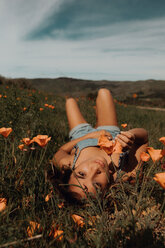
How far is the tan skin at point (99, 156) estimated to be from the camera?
167cm

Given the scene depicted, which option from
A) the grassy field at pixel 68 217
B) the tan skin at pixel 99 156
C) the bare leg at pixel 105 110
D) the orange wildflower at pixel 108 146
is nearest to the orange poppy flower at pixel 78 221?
the grassy field at pixel 68 217

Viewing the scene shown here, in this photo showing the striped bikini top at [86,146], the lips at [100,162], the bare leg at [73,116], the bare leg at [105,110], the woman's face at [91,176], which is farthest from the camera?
the bare leg at [73,116]

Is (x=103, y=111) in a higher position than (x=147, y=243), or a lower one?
higher

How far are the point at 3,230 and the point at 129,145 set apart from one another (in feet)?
4.15

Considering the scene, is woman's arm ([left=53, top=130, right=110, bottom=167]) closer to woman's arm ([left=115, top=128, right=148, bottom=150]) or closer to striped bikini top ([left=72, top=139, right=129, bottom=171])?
striped bikini top ([left=72, top=139, right=129, bottom=171])

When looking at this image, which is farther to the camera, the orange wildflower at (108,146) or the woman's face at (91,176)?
the woman's face at (91,176)

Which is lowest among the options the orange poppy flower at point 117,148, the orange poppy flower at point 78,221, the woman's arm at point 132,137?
the orange poppy flower at point 78,221

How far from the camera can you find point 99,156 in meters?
1.96

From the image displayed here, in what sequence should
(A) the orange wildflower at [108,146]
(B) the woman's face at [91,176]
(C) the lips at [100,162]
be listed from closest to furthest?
(A) the orange wildflower at [108,146] → (B) the woman's face at [91,176] → (C) the lips at [100,162]

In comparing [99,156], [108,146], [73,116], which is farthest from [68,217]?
[73,116]

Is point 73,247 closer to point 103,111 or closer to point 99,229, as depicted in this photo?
point 99,229

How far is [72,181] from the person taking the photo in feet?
5.64

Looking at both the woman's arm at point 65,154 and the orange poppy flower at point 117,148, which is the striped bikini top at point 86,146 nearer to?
the woman's arm at point 65,154

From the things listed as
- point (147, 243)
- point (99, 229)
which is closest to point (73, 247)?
point (99, 229)
